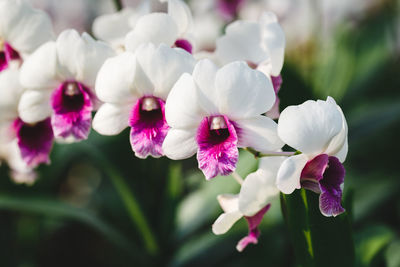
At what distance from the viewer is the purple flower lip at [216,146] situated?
0.56 m

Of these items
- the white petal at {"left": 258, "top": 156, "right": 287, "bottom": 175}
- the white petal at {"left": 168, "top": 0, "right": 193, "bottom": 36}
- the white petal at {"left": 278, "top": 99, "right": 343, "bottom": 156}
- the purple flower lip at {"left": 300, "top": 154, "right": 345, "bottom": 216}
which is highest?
the white petal at {"left": 168, "top": 0, "right": 193, "bottom": 36}

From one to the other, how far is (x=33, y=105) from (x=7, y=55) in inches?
3.3

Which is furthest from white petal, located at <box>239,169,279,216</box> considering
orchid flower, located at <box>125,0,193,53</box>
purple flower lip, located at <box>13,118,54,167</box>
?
purple flower lip, located at <box>13,118,54,167</box>

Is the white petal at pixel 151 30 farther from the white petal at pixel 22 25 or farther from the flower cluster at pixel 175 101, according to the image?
the white petal at pixel 22 25

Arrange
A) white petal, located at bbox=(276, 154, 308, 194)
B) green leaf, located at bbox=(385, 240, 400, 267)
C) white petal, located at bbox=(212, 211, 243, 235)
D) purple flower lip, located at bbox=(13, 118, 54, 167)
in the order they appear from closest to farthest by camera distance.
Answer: white petal, located at bbox=(276, 154, 308, 194)
white petal, located at bbox=(212, 211, 243, 235)
purple flower lip, located at bbox=(13, 118, 54, 167)
green leaf, located at bbox=(385, 240, 400, 267)

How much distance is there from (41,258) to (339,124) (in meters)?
1.13

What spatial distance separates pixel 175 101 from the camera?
1.86 ft

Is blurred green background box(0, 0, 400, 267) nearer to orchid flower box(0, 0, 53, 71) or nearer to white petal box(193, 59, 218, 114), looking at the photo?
white petal box(193, 59, 218, 114)

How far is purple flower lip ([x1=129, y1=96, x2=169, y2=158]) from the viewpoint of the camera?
61 centimetres

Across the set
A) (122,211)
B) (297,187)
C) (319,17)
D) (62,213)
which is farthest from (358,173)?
(297,187)

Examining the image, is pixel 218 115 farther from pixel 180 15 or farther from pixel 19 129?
pixel 19 129

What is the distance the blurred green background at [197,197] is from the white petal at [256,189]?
147mm

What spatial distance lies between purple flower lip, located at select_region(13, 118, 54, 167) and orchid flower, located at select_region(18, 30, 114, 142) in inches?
2.4

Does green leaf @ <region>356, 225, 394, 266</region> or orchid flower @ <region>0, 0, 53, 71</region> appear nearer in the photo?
orchid flower @ <region>0, 0, 53, 71</region>
